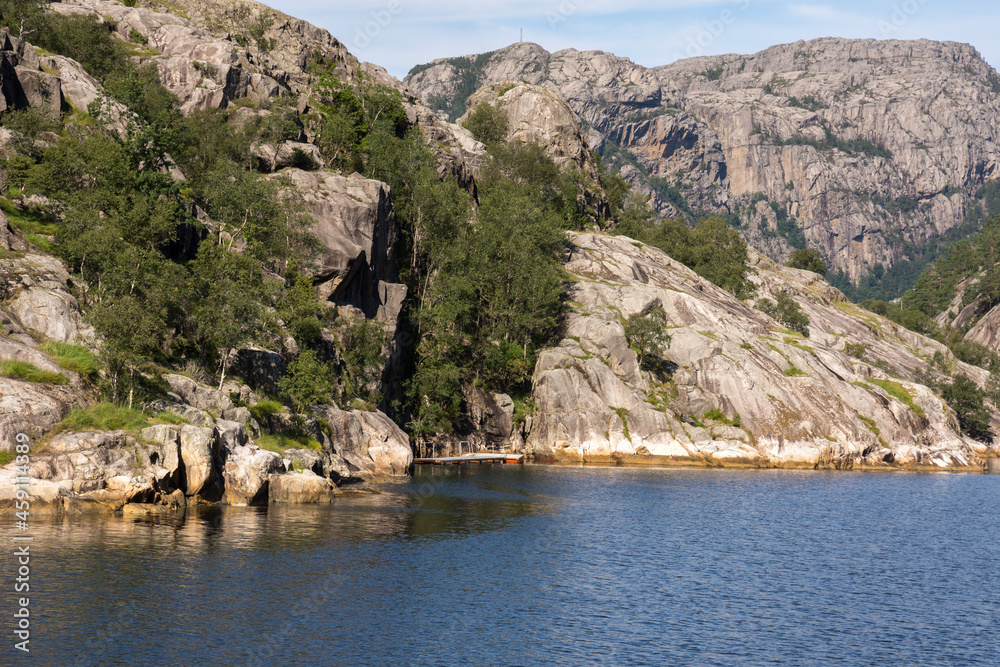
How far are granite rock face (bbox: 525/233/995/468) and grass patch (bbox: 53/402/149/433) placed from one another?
241ft

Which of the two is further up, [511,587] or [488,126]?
[488,126]

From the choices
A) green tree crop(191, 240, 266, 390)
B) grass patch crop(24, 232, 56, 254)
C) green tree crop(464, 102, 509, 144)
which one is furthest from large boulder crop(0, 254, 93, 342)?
green tree crop(464, 102, 509, 144)

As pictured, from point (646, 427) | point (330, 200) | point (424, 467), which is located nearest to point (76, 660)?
point (424, 467)

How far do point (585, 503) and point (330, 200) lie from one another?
5907cm

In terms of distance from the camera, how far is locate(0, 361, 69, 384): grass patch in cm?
5812

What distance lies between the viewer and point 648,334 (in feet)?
430

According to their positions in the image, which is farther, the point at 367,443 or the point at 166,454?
the point at 367,443

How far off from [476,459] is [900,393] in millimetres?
80385

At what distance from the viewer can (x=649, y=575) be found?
1994 inches

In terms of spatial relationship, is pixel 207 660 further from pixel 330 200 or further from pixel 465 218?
pixel 465 218

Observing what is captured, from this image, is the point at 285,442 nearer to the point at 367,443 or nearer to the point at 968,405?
the point at 367,443

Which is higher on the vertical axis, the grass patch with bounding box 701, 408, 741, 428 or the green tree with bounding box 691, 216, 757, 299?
the green tree with bounding box 691, 216, 757, 299

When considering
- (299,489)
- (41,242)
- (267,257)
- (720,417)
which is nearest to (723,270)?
(720,417)

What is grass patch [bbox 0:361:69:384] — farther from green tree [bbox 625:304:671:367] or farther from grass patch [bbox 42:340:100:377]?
green tree [bbox 625:304:671:367]
